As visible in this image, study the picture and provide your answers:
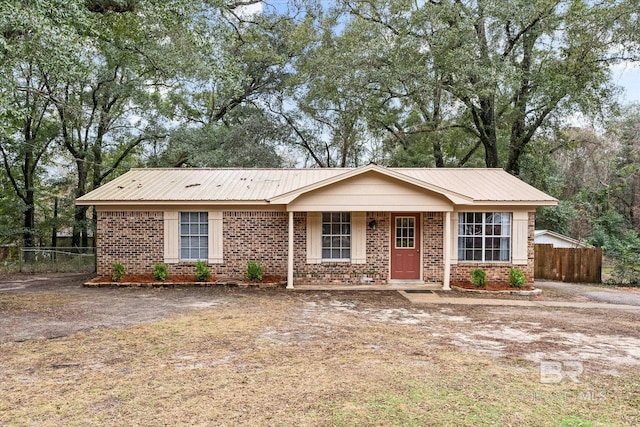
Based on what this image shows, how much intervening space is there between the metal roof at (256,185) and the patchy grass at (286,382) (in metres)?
5.62

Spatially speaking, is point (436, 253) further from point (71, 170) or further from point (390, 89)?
point (71, 170)

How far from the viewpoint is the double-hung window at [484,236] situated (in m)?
12.1

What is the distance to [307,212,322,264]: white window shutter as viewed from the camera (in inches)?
477

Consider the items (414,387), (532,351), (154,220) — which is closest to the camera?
(414,387)

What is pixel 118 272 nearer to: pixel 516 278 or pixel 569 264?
pixel 516 278

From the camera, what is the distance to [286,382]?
4629 mm

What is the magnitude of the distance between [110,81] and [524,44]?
18743 mm

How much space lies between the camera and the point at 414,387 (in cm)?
448

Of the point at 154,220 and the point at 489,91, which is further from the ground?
the point at 489,91

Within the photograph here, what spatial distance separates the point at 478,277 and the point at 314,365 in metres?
7.92

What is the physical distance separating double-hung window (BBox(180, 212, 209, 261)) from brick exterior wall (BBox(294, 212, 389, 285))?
2784 millimetres

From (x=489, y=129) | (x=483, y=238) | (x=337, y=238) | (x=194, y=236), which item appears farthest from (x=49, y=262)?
(x=489, y=129)

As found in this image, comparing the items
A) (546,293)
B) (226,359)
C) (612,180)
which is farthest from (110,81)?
(612,180)

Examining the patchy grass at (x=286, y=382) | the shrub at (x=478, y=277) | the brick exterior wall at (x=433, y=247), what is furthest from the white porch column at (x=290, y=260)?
the shrub at (x=478, y=277)
